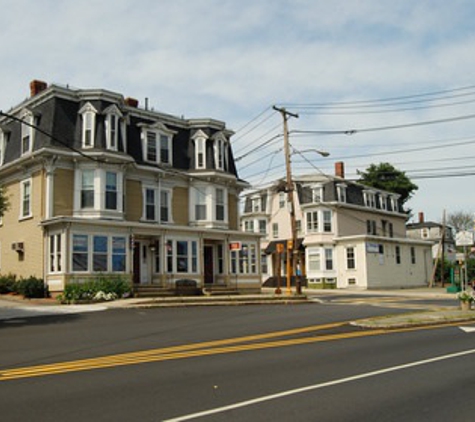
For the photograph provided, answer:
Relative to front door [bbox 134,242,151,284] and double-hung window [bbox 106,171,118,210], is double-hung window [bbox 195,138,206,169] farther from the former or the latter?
double-hung window [bbox 106,171,118,210]

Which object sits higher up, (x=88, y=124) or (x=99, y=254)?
(x=88, y=124)

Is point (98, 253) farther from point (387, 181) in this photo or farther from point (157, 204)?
point (387, 181)

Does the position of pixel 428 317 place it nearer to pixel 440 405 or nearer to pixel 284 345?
pixel 284 345

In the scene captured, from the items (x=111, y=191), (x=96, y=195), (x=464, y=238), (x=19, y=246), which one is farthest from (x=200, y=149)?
(x=464, y=238)

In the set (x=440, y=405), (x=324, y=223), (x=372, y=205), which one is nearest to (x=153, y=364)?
(x=440, y=405)

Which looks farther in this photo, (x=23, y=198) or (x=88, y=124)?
(x=23, y=198)

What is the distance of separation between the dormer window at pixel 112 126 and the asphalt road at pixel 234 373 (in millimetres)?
14214

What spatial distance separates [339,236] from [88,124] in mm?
28906

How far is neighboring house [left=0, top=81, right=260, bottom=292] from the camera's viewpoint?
2722 cm

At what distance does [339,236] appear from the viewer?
167 ft

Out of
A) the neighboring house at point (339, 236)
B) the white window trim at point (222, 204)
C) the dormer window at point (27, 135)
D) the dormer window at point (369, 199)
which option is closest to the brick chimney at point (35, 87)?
the dormer window at point (27, 135)

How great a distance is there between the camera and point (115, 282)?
87.1ft

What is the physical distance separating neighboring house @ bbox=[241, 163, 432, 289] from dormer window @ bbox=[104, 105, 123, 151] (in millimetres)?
20730

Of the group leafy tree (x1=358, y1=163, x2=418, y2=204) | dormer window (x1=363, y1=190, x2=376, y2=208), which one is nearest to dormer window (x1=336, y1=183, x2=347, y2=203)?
dormer window (x1=363, y1=190, x2=376, y2=208)
